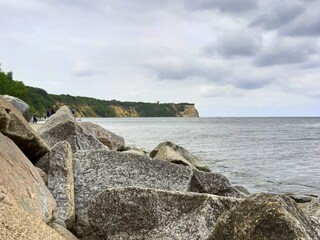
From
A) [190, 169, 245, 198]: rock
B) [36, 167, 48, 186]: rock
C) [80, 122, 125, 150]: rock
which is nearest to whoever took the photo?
[36, 167, 48, 186]: rock

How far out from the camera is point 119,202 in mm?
5750

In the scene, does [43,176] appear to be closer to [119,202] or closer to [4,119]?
[4,119]

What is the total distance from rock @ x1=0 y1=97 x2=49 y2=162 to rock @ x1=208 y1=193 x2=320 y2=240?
13.4 ft

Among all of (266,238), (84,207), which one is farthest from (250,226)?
(84,207)

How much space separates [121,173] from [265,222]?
147 inches

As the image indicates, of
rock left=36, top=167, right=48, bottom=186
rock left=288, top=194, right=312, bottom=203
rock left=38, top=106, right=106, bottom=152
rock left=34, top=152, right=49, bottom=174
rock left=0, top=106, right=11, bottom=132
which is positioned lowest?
rock left=288, top=194, right=312, bottom=203

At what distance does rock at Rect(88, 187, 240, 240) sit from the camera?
5520mm

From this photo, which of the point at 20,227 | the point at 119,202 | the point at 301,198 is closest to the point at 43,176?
the point at 119,202

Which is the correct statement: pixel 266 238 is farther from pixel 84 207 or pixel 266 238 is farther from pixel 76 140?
pixel 76 140

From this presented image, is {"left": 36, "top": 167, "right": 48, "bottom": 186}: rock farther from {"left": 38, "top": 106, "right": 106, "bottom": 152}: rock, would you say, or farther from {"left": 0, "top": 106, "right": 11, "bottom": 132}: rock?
{"left": 38, "top": 106, "right": 106, "bottom": 152}: rock

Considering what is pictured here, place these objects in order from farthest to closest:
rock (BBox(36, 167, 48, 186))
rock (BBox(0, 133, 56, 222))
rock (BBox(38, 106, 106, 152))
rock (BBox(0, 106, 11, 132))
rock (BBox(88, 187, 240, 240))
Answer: rock (BBox(38, 106, 106, 152)) < rock (BBox(36, 167, 48, 186)) < rock (BBox(0, 106, 11, 132)) < rock (BBox(88, 187, 240, 240)) < rock (BBox(0, 133, 56, 222))

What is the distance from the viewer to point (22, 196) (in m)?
5.23

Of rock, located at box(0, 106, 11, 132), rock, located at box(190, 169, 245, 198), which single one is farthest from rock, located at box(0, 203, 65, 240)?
rock, located at box(190, 169, 245, 198)

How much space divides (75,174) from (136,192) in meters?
1.96
